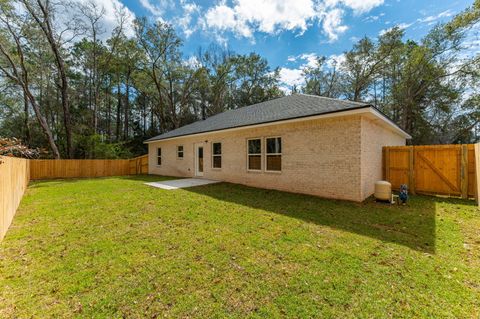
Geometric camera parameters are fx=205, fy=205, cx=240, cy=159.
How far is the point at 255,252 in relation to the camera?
137 inches

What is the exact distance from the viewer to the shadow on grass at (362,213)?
420 centimetres

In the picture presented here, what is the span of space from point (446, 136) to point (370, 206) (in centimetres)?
→ 2656

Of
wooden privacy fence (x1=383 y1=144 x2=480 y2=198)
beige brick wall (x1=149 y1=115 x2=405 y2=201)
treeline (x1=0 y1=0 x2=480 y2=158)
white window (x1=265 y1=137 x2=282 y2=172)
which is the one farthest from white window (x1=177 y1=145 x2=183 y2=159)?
wooden privacy fence (x1=383 y1=144 x2=480 y2=198)

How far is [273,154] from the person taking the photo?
Answer: 9.01 meters

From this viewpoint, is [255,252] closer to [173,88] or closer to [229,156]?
[229,156]

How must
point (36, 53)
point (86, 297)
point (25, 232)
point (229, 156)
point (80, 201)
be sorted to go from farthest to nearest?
point (36, 53)
point (229, 156)
point (80, 201)
point (25, 232)
point (86, 297)

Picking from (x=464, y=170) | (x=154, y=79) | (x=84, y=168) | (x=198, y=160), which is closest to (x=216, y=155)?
(x=198, y=160)

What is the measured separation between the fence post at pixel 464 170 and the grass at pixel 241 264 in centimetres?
219

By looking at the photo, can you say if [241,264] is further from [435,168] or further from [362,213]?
[435,168]

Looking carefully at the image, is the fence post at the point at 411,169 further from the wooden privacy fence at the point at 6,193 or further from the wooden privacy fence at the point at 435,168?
the wooden privacy fence at the point at 6,193

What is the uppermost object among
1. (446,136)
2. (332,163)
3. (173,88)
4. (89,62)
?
(89,62)

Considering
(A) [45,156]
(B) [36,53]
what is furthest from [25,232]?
(B) [36,53]

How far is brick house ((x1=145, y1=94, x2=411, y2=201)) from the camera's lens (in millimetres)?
6844

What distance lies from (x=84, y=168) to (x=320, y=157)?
17.3 m
